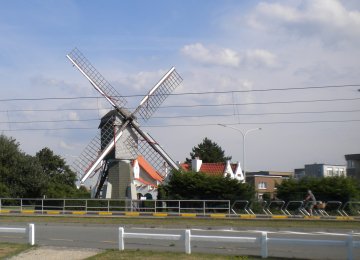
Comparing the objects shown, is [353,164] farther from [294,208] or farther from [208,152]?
[294,208]

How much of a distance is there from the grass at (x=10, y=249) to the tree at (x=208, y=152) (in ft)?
322

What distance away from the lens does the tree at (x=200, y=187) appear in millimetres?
46844

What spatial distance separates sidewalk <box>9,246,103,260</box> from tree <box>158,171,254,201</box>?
29046mm

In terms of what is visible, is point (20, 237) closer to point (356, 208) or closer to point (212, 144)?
point (356, 208)

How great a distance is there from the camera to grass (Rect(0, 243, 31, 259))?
16.5 meters

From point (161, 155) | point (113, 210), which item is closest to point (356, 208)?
point (113, 210)

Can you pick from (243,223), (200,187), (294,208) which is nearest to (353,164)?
(200,187)

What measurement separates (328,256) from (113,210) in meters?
32.9

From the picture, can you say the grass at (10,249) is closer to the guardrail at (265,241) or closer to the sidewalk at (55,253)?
the sidewalk at (55,253)

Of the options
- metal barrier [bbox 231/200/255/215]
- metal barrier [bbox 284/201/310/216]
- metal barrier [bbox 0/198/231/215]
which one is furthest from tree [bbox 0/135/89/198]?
metal barrier [bbox 284/201/310/216]

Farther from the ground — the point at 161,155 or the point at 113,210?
the point at 161,155

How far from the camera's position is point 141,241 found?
779 inches

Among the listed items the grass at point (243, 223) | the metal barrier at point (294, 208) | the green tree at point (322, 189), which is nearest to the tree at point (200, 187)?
the green tree at point (322, 189)

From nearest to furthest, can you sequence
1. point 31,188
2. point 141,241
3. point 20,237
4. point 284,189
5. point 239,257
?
point 239,257
point 141,241
point 20,237
point 284,189
point 31,188
